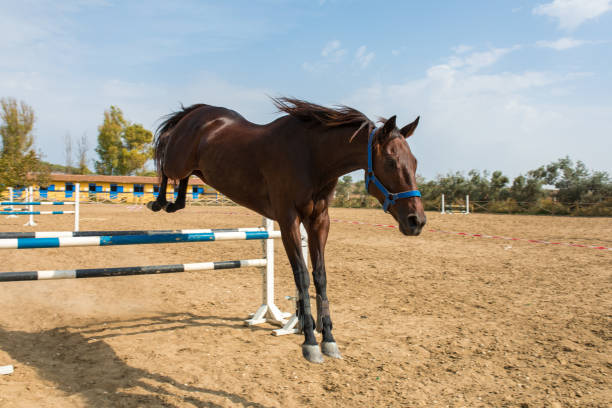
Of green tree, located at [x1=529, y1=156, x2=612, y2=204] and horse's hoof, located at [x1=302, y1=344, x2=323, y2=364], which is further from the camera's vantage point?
green tree, located at [x1=529, y1=156, x2=612, y2=204]

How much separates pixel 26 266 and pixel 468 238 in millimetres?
11558

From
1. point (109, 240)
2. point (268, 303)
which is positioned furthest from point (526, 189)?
point (109, 240)

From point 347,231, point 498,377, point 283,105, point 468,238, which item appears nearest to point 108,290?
point 283,105

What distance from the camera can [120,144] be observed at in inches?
2029

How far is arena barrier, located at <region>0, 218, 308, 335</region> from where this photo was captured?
2.63 metres

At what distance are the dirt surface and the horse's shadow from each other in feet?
0.05

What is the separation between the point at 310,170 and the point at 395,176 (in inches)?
22.5

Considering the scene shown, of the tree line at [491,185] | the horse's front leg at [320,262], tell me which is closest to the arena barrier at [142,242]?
the horse's front leg at [320,262]

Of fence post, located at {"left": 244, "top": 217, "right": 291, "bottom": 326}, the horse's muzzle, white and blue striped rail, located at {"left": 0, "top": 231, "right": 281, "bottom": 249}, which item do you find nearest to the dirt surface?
fence post, located at {"left": 244, "top": 217, "right": 291, "bottom": 326}

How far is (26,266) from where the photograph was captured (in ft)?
23.3

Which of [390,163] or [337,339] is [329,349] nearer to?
[390,163]

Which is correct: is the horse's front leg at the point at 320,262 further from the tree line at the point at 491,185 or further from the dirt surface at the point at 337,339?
the tree line at the point at 491,185

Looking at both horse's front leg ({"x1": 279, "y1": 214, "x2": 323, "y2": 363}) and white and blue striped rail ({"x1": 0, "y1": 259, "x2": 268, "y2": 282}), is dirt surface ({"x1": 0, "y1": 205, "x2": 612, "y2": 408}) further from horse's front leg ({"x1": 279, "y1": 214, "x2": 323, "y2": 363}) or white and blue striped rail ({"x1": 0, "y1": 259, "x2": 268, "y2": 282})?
white and blue striped rail ({"x1": 0, "y1": 259, "x2": 268, "y2": 282})

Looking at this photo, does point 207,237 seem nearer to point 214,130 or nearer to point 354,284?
point 214,130
